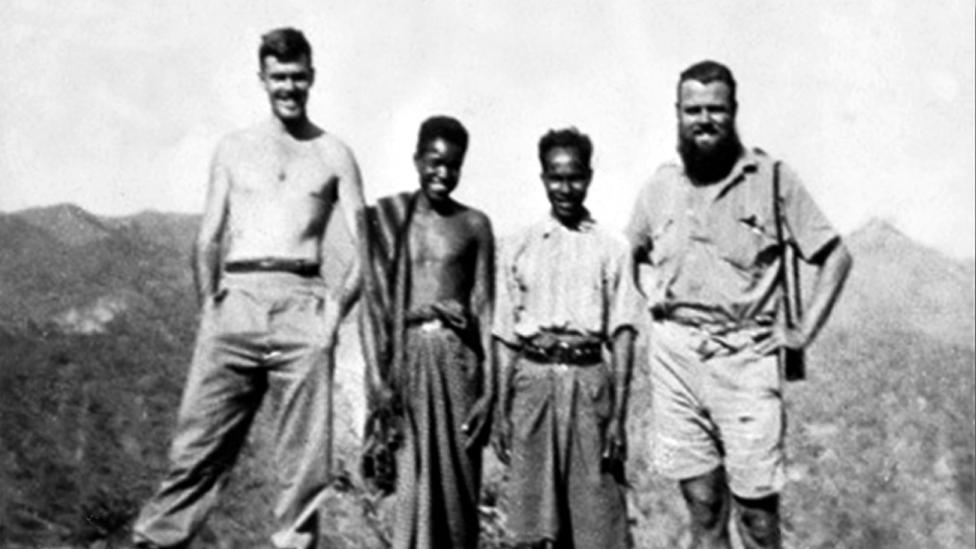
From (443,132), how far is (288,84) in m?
0.62

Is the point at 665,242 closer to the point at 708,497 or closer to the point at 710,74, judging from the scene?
the point at 710,74

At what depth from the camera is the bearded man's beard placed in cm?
462

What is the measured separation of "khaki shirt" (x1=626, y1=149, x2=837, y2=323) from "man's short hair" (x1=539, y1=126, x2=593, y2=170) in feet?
1.38

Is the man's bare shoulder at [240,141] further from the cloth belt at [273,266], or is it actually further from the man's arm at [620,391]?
the man's arm at [620,391]

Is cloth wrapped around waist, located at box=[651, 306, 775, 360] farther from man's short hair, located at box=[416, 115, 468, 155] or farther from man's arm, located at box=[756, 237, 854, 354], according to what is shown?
man's short hair, located at box=[416, 115, 468, 155]

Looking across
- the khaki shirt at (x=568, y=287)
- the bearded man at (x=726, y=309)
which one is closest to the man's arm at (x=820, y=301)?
the bearded man at (x=726, y=309)

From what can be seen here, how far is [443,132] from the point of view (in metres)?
4.92

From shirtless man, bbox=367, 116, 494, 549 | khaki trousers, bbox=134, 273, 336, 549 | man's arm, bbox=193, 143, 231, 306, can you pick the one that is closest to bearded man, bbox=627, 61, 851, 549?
shirtless man, bbox=367, 116, 494, 549

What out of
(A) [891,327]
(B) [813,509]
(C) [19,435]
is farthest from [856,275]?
(C) [19,435]

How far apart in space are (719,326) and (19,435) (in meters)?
5.14

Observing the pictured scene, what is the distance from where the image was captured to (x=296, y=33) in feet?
16.3

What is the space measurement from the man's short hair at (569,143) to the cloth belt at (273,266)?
0.99 meters

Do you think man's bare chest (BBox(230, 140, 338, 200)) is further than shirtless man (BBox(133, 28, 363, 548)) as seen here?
Yes

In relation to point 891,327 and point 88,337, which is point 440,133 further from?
point 891,327
